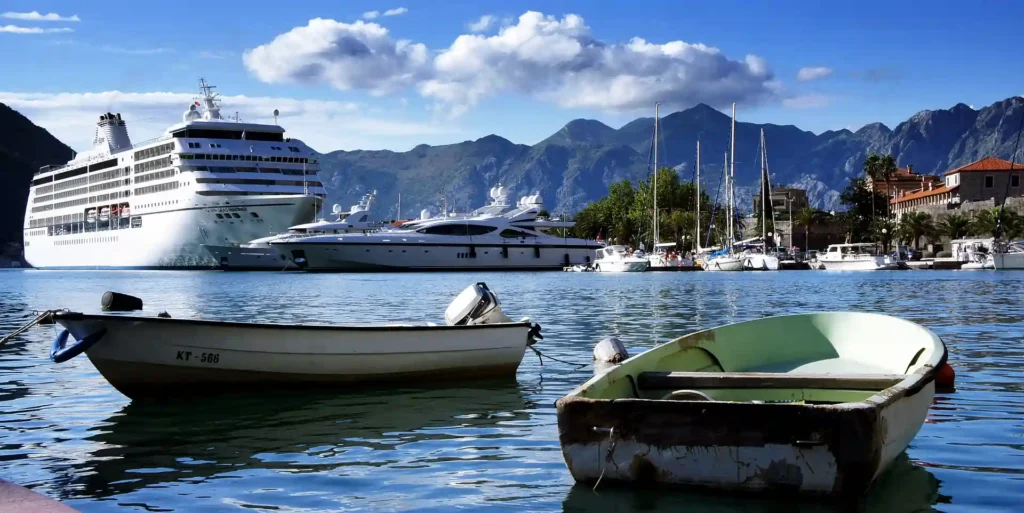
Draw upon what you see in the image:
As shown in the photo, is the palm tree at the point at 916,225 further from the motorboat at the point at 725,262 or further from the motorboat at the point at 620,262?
the motorboat at the point at 620,262

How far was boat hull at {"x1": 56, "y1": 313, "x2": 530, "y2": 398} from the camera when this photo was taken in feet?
38.3

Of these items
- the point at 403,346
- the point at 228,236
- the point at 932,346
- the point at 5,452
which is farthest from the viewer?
the point at 228,236

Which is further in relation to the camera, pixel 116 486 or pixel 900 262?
pixel 900 262

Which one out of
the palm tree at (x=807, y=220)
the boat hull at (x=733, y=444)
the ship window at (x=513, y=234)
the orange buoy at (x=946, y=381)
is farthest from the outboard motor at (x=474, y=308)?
the palm tree at (x=807, y=220)

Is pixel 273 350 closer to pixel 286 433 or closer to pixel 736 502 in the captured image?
pixel 286 433

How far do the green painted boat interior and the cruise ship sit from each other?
8147 centimetres

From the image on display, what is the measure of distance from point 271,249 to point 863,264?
5158 centimetres

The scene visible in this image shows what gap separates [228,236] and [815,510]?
86440mm

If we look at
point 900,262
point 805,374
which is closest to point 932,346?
point 805,374

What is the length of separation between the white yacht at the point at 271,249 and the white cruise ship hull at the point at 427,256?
2556 mm

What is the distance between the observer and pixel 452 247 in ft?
299

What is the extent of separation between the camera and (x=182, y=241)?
8981cm

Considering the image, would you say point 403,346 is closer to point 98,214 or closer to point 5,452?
point 5,452

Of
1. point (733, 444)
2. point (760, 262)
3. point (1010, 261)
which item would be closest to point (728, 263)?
point (760, 262)
